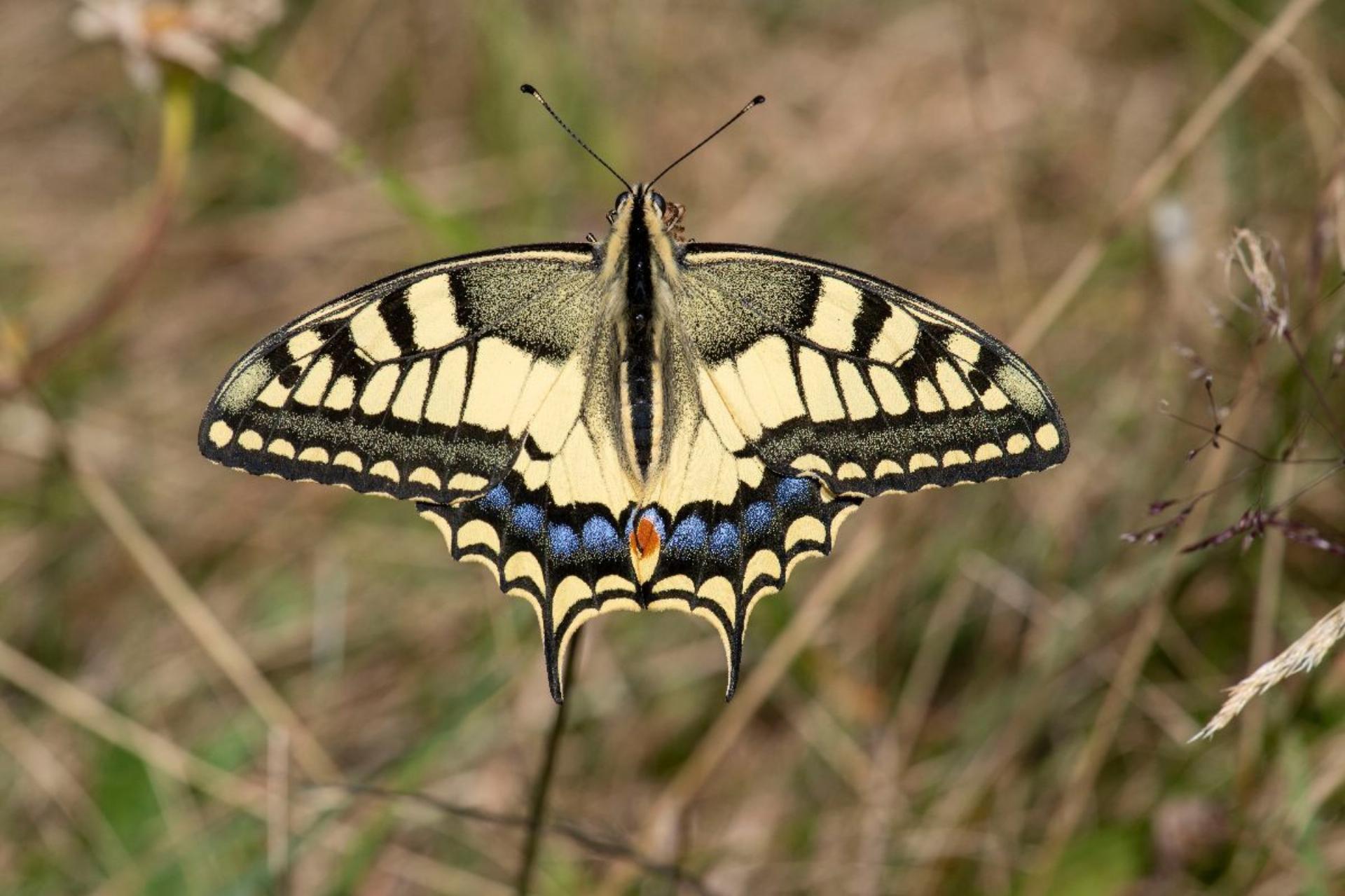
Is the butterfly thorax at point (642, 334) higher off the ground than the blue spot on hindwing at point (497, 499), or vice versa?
the butterfly thorax at point (642, 334)

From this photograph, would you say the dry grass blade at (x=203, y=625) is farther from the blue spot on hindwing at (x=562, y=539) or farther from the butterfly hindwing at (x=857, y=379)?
the butterfly hindwing at (x=857, y=379)

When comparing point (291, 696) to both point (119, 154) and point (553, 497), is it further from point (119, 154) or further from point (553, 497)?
point (119, 154)

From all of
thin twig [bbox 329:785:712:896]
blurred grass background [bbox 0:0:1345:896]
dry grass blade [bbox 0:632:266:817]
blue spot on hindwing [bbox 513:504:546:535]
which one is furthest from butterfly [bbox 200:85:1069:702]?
dry grass blade [bbox 0:632:266:817]

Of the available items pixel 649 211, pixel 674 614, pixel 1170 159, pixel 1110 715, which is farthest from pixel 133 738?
pixel 1170 159

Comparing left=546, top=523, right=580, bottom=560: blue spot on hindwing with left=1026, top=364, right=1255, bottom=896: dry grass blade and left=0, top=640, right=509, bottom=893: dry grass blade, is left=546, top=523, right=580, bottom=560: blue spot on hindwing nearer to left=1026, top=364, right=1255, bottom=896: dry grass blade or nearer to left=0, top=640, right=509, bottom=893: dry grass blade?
left=0, top=640, right=509, bottom=893: dry grass blade

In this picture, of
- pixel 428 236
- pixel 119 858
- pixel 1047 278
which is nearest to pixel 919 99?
pixel 1047 278

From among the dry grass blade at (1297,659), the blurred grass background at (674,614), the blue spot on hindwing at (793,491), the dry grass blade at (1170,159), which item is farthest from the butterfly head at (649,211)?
the dry grass blade at (1297,659)

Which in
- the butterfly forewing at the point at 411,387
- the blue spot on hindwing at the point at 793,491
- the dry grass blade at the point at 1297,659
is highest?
the butterfly forewing at the point at 411,387
